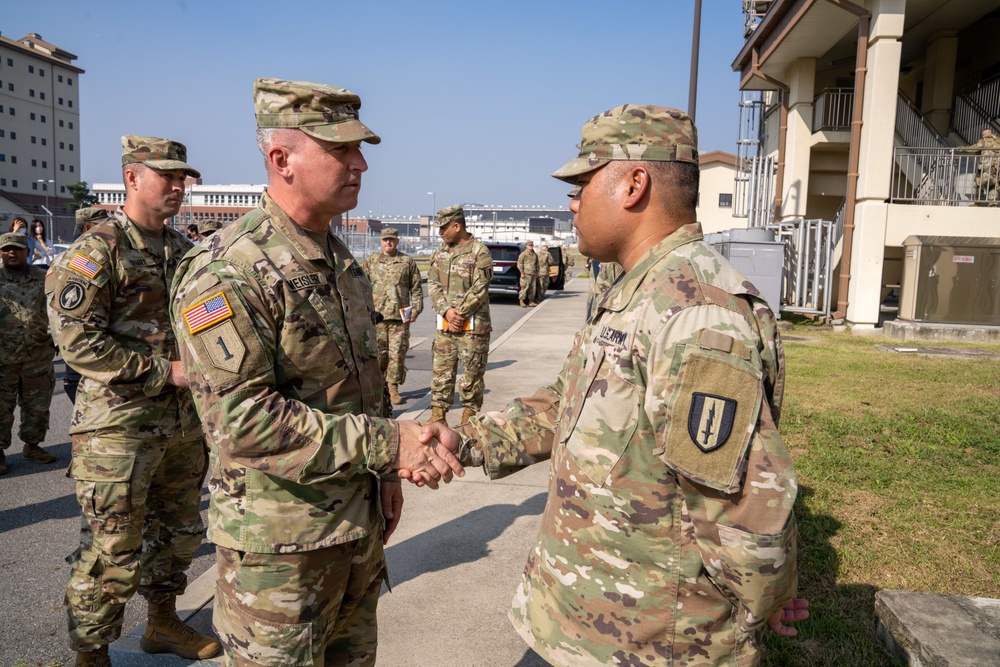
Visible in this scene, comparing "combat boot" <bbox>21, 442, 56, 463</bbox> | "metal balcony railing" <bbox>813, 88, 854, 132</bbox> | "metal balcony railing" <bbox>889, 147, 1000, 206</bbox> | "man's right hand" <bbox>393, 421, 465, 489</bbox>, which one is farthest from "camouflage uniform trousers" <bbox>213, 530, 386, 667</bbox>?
"metal balcony railing" <bbox>813, 88, 854, 132</bbox>

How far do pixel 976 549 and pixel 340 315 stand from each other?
4.07 m

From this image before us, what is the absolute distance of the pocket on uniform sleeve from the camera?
2191 millimetres

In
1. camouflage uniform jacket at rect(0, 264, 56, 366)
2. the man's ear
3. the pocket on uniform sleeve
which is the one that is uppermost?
the man's ear

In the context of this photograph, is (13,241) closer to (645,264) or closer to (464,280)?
(464,280)

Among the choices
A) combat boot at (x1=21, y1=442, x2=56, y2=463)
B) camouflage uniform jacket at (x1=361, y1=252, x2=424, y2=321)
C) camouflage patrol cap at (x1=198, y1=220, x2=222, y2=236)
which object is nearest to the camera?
combat boot at (x1=21, y1=442, x2=56, y2=463)

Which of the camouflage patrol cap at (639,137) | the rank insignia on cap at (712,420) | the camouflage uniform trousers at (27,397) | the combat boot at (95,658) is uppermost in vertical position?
the camouflage patrol cap at (639,137)

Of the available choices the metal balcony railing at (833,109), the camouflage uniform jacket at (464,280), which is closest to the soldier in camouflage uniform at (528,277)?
the metal balcony railing at (833,109)

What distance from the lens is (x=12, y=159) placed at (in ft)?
248

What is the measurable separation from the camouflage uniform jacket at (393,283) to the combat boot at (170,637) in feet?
18.6

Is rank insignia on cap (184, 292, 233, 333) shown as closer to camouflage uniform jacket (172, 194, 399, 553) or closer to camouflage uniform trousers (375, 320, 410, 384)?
camouflage uniform jacket (172, 194, 399, 553)

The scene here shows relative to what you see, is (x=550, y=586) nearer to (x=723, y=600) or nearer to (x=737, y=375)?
(x=723, y=600)

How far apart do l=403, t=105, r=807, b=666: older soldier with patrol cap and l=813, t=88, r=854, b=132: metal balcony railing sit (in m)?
18.2

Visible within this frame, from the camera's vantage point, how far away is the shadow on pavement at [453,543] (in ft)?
14.2

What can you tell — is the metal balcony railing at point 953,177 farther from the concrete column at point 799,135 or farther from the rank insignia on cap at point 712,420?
the rank insignia on cap at point 712,420
